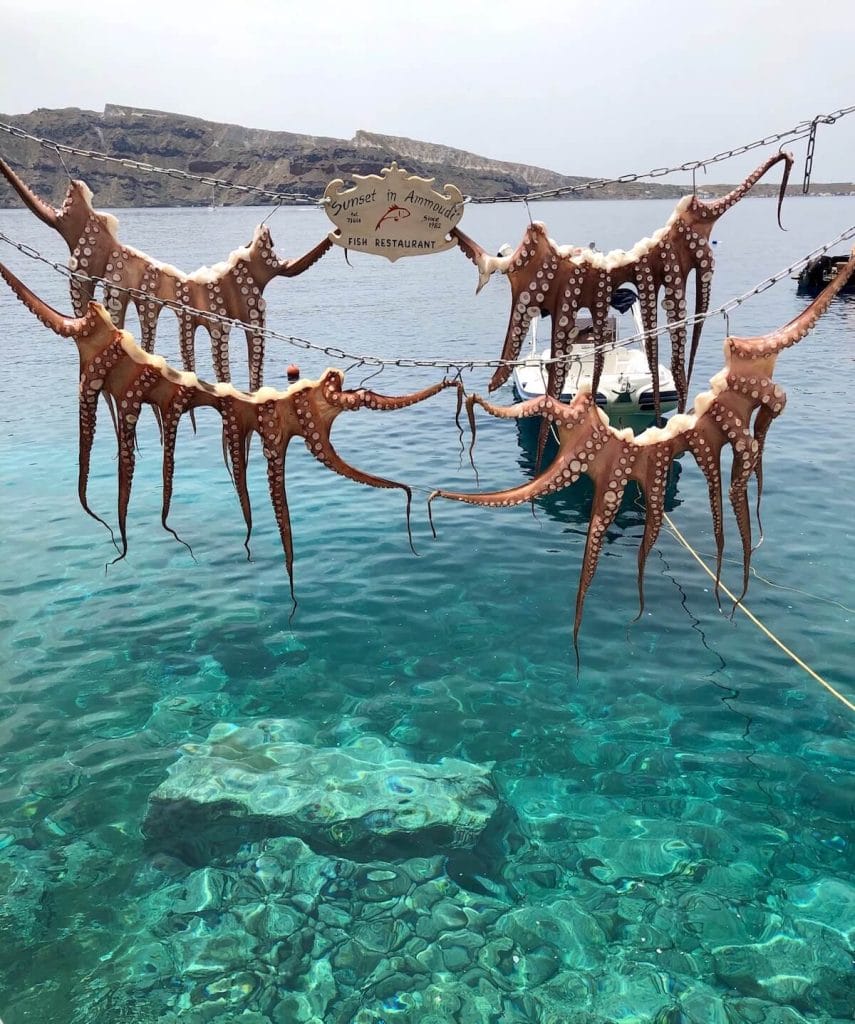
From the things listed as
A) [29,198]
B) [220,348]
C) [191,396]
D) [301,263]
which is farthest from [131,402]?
[301,263]

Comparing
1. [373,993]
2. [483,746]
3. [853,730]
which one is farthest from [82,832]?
[853,730]

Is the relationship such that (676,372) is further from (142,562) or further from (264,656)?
(142,562)

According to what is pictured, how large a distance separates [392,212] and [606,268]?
1972mm

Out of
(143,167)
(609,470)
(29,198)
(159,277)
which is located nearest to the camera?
(609,470)

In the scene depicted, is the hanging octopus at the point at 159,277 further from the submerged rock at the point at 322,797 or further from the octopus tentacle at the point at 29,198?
the submerged rock at the point at 322,797

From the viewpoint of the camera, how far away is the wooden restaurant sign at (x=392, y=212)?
23.1 feet

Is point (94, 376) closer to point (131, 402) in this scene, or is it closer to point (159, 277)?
point (131, 402)

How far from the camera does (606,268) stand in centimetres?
710

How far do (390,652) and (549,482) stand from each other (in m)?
5.19

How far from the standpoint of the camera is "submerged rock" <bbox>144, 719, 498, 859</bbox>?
7477 mm

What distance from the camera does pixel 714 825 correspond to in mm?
7605

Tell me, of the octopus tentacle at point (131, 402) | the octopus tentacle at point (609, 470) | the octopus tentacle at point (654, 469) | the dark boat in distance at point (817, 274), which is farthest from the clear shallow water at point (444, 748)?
the dark boat in distance at point (817, 274)

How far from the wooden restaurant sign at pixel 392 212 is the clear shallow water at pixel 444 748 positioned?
→ 206 inches

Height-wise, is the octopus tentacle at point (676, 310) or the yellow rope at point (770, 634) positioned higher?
the octopus tentacle at point (676, 310)
